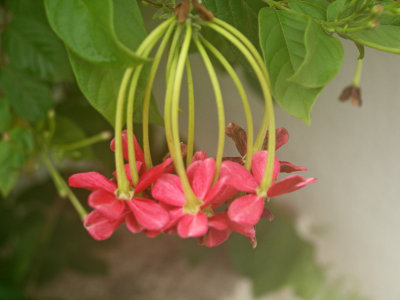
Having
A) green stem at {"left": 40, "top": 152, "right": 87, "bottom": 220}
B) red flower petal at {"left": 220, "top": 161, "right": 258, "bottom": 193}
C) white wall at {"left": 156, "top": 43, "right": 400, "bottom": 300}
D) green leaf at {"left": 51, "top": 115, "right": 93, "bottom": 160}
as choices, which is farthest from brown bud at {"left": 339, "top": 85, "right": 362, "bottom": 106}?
green leaf at {"left": 51, "top": 115, "right": 93, "bottom": 160}

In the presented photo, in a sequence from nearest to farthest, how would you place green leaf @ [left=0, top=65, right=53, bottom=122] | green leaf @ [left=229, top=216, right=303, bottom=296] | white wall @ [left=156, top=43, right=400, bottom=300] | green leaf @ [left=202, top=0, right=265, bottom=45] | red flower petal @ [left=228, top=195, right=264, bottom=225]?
1. red flower petal @ [left=228, top=195, right=264, bottom=225]
2. green leaf @ [left=202, top=0, right=265, bottom=45]
3. white wall @ [left=156, top=43, right=400, bottom=300]
4. green leaf @ [left=0, top=65, right=53, bottom=122]
5. green leaf @ [left=229, top=216, right=303, bottom=296]

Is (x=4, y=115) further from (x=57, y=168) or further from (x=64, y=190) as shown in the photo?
(x=57, y=168)

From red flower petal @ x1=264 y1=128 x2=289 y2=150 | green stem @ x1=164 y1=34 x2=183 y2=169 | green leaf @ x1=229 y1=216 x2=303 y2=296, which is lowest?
green leaf @ x1=229 y1=216 x2=303 y2=296

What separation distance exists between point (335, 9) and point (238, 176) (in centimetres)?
13

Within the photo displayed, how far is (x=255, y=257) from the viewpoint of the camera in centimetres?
80

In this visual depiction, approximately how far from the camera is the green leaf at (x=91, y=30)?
224 mm

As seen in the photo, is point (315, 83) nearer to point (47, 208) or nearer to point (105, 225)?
point (105, 225)

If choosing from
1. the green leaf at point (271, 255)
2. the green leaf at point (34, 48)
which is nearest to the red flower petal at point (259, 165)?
the green leaf at point (34, 48)

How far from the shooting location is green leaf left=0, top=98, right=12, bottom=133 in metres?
0.56

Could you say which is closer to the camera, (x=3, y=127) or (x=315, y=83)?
(x=315, y=83)

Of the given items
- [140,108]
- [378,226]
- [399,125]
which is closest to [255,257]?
[378,226]

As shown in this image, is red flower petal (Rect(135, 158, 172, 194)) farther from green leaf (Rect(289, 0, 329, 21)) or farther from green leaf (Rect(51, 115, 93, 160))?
green leaf (Rect(51, 115, 93, 160))

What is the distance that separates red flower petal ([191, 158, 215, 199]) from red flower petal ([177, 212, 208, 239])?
0.4 inches

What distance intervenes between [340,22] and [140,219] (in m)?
0.16
